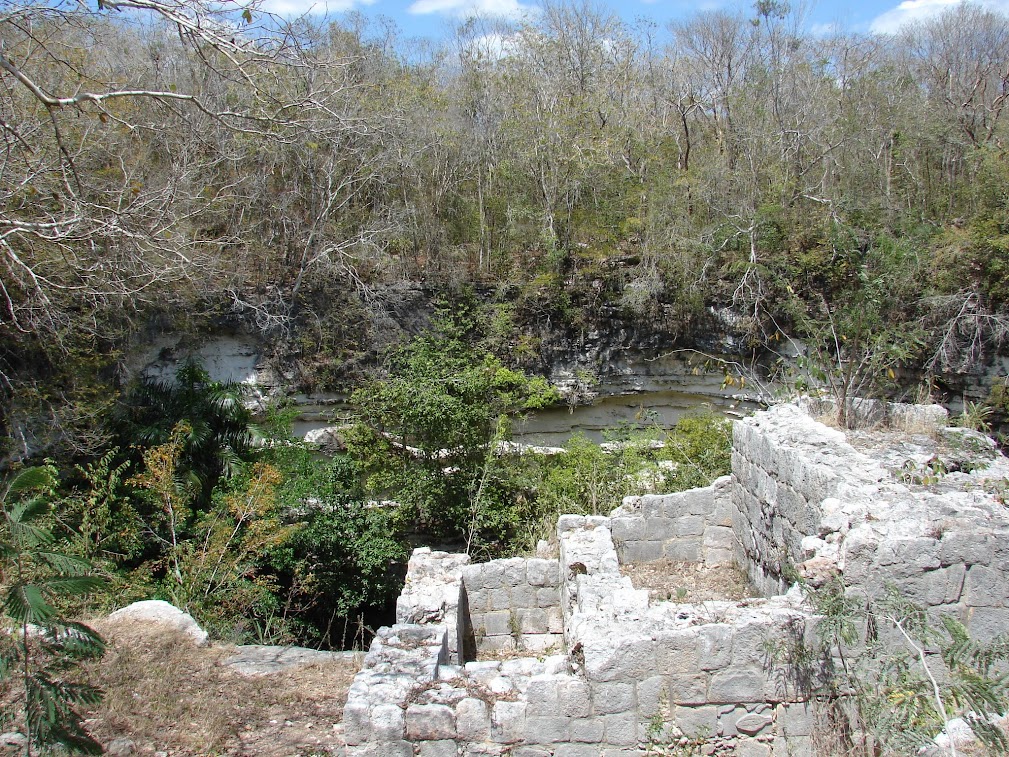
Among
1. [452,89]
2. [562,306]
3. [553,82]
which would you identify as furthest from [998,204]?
[452,89]

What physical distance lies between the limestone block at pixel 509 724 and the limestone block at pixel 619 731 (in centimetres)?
43

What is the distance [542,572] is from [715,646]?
104 inches

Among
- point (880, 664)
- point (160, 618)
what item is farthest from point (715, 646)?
point (160, 618)

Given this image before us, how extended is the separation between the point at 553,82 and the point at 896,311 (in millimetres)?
9379

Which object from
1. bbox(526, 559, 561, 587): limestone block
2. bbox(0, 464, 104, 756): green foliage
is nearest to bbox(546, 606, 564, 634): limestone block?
bbox(526, 559, 561, 587): limestone block

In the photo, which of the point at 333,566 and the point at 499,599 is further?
the point at 333,566

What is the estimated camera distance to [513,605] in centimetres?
628

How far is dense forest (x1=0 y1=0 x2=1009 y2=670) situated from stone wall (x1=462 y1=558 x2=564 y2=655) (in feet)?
8.68

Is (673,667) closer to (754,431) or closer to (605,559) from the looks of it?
(605,559)

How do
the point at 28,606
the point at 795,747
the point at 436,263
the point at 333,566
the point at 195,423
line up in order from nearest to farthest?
the point at 28,606
the point at 795,747
the point at 333,566
the point at 195,423
the point at 436,263

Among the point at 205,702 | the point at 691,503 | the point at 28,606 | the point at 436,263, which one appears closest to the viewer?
the point at 28,606

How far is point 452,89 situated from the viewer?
17.5 meters

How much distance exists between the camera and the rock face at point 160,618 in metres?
5.72

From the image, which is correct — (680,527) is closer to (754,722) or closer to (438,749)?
(754,722)
